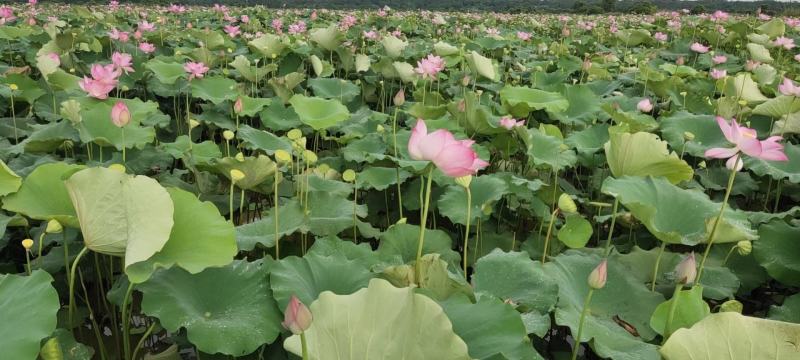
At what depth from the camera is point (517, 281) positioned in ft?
4.00

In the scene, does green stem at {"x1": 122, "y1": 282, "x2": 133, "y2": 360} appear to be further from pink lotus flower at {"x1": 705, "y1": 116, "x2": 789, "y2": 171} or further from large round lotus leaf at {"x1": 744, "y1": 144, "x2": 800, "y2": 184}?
large round lotus leaf at {"x1": 744, "y1": 144, "x2": 800, "y2": 184}

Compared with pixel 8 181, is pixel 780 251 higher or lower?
lower

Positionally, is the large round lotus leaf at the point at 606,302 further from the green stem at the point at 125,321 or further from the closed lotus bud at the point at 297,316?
the green stem at the point at 125,321

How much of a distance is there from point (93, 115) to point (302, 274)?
1148mm

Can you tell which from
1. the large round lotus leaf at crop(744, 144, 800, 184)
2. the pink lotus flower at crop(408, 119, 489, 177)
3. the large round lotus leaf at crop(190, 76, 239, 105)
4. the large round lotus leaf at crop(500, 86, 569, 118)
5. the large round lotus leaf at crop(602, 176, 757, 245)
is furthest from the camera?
the large round lotus leaf at crop(190, 76, 239, 105)

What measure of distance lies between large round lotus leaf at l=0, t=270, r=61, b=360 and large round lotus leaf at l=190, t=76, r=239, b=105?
1.66 meters

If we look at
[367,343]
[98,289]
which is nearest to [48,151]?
[98,289]

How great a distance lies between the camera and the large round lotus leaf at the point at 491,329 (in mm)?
910

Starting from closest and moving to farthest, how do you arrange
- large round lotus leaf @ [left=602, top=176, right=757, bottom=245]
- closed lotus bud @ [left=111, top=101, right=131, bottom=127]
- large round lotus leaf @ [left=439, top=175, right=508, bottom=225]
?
1. large round lotus leaf @ [left=602, top=176, right=757, bottom=245]
2. closed lotus bud @ [left=111, top=101, right=131, bottom=127]
3. large round lotus leaf @ [left=439, top=175, right=508, bottom=225]

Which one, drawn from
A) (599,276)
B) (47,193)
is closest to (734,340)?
(599,276)

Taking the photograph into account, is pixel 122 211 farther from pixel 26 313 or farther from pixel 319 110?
pixel 319 110

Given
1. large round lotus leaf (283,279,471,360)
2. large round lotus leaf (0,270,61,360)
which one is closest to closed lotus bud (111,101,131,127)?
large round lotus leaf (0,270,61,360)

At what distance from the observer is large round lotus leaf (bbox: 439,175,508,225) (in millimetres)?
1600

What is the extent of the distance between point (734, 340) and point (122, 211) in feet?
3.11
